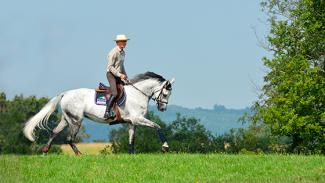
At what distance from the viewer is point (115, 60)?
1011 inches

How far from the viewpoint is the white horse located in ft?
86.2

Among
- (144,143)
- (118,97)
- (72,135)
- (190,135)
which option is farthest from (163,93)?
(190,135)

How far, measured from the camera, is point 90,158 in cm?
2322

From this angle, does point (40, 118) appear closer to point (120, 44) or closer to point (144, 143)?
point (120, 44)

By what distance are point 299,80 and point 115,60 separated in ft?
80.0

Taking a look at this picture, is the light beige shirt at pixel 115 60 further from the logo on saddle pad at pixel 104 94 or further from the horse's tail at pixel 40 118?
the horse's tail at pixel 40 118

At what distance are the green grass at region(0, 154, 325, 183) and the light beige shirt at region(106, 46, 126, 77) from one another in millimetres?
3156

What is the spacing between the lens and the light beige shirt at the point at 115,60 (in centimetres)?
2558

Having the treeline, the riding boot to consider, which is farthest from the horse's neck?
the treeline

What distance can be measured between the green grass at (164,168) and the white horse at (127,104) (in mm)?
2714

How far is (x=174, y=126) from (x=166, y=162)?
66960mm

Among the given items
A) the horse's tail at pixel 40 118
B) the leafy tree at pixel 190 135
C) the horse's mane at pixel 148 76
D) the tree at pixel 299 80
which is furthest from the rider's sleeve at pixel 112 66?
the leafy tree at pixel 190 135

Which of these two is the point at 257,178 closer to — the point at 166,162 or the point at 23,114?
the point at 166,162

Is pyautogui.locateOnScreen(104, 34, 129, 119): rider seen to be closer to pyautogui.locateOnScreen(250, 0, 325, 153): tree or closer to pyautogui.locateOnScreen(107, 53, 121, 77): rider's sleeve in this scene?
pyautogui.locateOnScreen(107, 53, 121, 77): rider's sleeve
